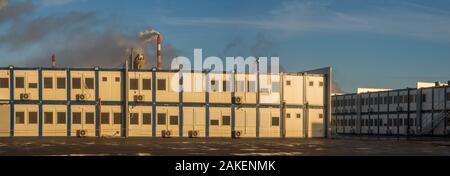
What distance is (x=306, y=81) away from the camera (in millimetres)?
55688

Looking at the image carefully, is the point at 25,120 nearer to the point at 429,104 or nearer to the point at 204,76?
the point at 204,76

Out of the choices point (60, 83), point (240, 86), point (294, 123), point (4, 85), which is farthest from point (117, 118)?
point (294, 123)

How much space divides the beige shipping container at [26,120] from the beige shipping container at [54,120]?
2.28ft

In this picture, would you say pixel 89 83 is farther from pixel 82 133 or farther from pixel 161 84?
pixel 161 84

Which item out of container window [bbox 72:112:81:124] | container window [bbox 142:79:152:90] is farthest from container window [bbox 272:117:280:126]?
container window [bbox 72:112:81:124]

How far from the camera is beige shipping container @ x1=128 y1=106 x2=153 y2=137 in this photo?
50344mm

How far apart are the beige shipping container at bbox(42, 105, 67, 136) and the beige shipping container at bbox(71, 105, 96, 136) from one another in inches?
31.3

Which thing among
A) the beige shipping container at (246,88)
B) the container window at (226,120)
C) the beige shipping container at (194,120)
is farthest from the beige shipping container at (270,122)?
the beige shipping container at (194,120)

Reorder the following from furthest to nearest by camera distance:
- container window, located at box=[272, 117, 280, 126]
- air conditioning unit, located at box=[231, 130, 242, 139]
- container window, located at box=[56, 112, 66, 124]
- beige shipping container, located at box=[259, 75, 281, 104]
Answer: container window, located at box=[272, 117, 280, 126] → beige shipping container, located at box=[259, 75, 281, 104] → air conditioning unit, located at box=[231, 130, 242, 139] → container window, located at box=[56, 112, 66, 124]

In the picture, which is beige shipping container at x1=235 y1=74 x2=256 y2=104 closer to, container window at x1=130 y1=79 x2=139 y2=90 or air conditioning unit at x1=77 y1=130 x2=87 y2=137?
container window at x1=130 y1=79 x2=139 y2=90

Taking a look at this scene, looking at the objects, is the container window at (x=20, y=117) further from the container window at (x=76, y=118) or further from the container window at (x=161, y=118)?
the container window at (x=161, y=118)

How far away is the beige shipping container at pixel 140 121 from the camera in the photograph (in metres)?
50.3
